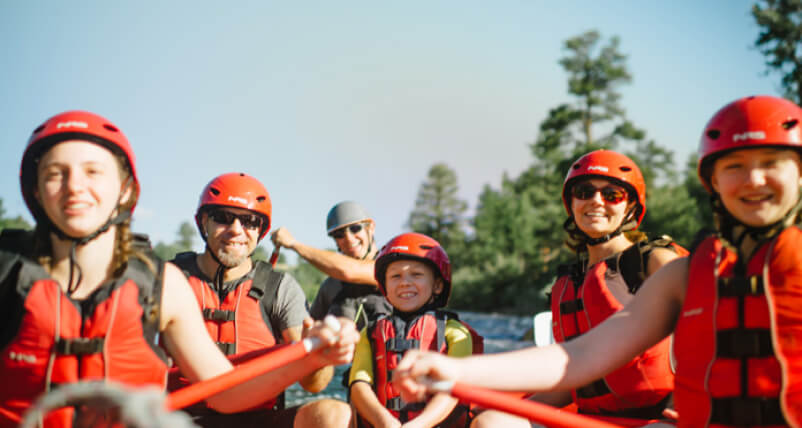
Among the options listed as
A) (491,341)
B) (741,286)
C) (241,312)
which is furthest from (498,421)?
(491,341)

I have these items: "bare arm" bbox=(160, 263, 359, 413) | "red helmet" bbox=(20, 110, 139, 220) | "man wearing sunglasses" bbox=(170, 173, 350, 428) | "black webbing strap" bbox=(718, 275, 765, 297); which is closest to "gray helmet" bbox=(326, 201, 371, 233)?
"man wearing sunglasses" bbox=(170, 173, 350, 428)

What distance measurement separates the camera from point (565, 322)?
401 centimetres

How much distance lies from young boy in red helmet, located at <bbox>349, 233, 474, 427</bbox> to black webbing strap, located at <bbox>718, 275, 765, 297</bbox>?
186cm

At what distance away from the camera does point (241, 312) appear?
433 cm

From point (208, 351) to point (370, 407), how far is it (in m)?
1.42

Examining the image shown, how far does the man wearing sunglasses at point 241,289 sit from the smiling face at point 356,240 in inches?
83.6

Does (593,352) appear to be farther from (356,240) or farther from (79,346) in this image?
(356,240)

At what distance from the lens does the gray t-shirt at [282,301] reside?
443cm

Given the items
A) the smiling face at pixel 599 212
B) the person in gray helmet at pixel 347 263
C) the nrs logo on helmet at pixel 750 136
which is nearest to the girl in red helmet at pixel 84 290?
the nrs logo on helmet at pixel 750 136

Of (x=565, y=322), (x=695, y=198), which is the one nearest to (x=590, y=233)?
(x=565, y=322)

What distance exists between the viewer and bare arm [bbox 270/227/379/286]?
20.7 ft

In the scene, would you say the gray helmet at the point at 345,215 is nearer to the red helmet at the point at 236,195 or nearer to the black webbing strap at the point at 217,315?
the red helmet at the point at 236,195

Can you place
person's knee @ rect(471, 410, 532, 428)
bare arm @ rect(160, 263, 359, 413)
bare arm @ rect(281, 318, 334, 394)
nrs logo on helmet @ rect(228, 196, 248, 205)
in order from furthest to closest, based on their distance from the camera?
nrs logo on helmet @ rect(228, 196, 248, 205) < bare arm @ rect(281, 318, 334, 394) < person's knee @ rect(471, 410, 532, 428) < bare arm @ rect(160, 263, 359, 413)

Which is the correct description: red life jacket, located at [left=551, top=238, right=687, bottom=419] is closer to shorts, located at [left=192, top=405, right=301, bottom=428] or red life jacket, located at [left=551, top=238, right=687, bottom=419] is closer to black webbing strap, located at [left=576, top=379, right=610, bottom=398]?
black webbing strap, located at [left=576, top=379, right=610, bottom=398]
